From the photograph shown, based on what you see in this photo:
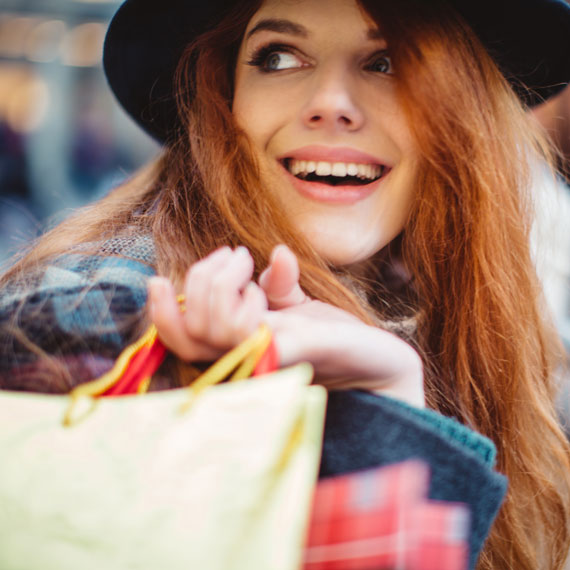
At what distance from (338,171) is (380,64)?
0.78ft

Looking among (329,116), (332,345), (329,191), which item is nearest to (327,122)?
(329,116)

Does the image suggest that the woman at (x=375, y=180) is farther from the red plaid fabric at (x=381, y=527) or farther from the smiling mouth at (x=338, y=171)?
the red plaid fabric at (x=381, y=527)

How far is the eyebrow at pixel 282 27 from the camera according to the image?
44.4 inches

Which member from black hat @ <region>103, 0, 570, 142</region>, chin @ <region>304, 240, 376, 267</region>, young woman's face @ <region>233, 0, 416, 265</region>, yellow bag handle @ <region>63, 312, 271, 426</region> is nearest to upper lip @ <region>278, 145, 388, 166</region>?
young woman's face @ <region>233, 0, 416, 265</region>

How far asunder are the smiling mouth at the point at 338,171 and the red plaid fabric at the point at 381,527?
2.17 ft

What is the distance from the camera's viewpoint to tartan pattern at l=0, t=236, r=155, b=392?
2.43 ft

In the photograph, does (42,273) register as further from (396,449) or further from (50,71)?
(50,71)

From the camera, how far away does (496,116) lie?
4.03 ft

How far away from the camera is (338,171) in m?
1.15

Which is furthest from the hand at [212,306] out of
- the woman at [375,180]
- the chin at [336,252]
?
the chin at [336,252]

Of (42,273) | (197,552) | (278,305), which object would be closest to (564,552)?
(278,305)

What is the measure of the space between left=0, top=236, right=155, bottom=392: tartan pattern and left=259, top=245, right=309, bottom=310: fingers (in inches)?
7.3

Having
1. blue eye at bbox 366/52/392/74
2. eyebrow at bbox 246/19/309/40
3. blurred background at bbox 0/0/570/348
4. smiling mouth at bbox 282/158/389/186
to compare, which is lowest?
blurred background at bbox 0/0/570/348

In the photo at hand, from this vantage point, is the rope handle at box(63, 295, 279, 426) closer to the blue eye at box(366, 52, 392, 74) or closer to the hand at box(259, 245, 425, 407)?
the hand at box(259, 245, 425, 407)
